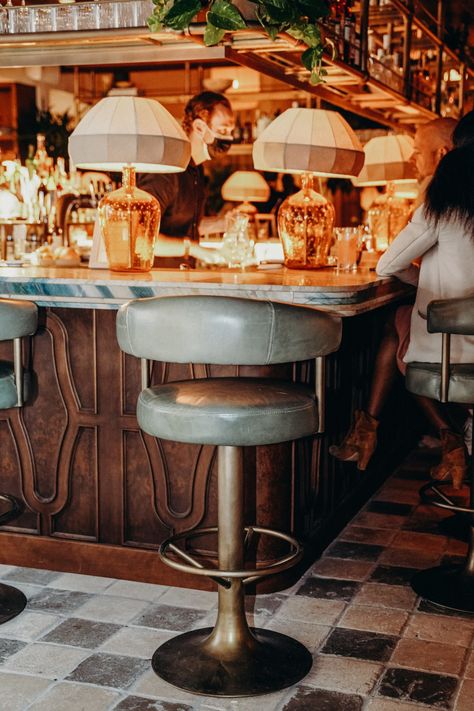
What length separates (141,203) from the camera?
336 cm

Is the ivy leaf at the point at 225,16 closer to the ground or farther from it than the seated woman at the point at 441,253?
farther from it

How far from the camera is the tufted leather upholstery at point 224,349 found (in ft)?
7.17

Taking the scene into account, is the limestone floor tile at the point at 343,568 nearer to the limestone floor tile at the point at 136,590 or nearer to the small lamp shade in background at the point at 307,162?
the limestone floor tile at the point at 136,590

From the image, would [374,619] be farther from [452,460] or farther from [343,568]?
[452,460]

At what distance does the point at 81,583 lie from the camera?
125 inches

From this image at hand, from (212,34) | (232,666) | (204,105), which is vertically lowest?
(232,666)

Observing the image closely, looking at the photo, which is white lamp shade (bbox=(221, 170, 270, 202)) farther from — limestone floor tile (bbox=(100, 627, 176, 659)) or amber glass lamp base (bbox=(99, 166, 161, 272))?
limestone floor tile (bbox=(100, 627, 176, 659))

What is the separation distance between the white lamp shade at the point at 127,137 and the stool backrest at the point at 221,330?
118 cm

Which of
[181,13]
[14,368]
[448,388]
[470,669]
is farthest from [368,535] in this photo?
[181,13]

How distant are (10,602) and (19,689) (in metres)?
0.58

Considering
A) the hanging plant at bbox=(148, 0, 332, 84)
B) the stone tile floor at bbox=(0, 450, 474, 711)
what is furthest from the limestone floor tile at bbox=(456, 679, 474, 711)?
the hanging plant at bbox=(148, 0, 332, 84)

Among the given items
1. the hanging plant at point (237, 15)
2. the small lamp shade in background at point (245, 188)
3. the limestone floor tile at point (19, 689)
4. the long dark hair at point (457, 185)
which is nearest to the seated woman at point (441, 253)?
the long dark hair at point (457, 185)

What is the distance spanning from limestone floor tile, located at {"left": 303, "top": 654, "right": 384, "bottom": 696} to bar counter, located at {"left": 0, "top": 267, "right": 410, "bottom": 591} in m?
A: 0.52

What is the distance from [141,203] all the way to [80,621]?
1434 mm
